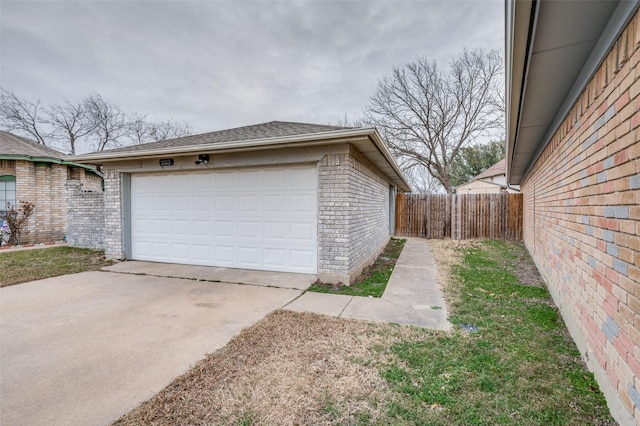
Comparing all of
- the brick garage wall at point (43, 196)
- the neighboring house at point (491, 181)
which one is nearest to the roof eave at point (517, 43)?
the brick garage wall at point (43, 196)

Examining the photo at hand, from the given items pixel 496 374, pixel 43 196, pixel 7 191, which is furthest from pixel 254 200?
pixel 7 191

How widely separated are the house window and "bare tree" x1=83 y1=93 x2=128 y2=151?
13.1 metres

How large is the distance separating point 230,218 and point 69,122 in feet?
76.2

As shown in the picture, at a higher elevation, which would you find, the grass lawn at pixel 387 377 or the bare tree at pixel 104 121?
the bare tree at pixel 104 121

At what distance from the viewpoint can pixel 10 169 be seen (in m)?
10.7

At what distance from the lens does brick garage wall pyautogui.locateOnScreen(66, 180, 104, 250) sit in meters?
9.06

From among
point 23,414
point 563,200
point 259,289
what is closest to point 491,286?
point 563,200

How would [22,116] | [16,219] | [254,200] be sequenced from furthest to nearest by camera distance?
[22,116], [16,219], [254,200]

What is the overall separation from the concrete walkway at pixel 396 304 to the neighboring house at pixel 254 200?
83 centimetres

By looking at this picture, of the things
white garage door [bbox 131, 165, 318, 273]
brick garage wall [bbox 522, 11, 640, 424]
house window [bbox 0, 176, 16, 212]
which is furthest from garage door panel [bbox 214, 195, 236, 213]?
house window [bbox 0, 176, 16, 212]

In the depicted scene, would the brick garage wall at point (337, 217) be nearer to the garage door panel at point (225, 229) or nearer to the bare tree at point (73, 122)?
the garage door panel at point (225, 229)

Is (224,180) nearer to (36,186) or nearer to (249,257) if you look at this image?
(249,257)

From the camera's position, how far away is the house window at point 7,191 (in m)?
10.7

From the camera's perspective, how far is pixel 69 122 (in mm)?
21031
